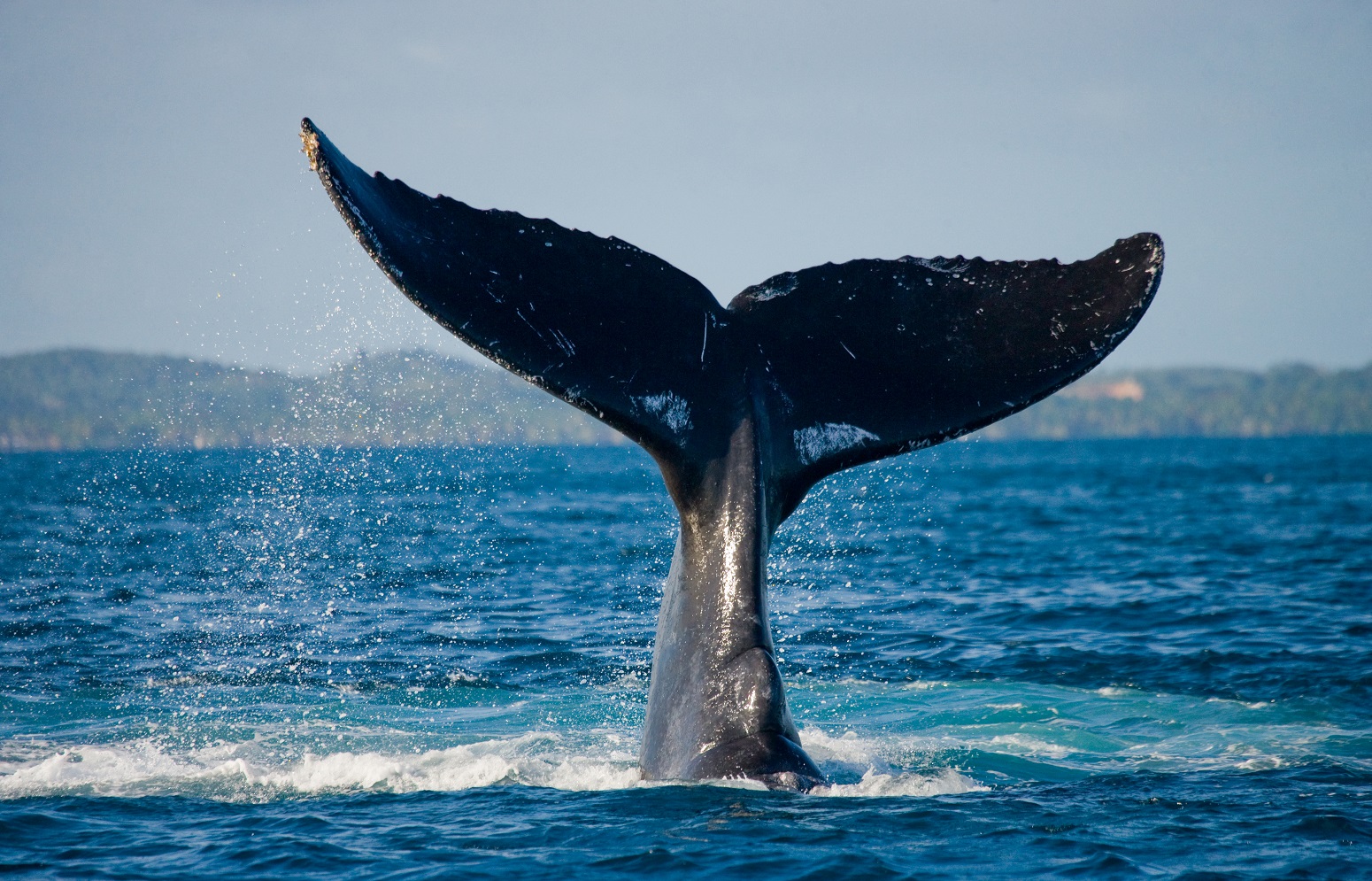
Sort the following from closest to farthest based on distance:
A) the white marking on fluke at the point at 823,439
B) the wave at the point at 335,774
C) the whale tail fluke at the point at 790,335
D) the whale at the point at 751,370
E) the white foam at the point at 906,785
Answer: the whale tail fluke at the point at 790,335 < the whale at the point at 751,370 < the white marking on fluke at the point at 823,439 < the white foam at the point at 906,785 < the wave at the point at 335,774

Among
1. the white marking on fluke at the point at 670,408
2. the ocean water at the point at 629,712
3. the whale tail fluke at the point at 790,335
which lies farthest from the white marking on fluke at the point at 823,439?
the ocean water at the point at 629,712

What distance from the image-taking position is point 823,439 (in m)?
6.56

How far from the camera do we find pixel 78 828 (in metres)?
6.59

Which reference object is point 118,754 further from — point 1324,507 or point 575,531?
point 1324,507

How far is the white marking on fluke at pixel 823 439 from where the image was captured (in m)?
6.52

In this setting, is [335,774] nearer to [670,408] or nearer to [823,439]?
[670,408]

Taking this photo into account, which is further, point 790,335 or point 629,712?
point 629,712

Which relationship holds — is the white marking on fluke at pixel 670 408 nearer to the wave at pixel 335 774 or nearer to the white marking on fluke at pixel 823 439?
the white marking on fluke at pixel 823 439

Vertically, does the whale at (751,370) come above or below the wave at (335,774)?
above

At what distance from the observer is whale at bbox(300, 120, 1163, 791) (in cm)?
609

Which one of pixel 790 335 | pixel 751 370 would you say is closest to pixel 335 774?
pixel 751 370

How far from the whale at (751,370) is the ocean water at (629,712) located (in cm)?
54

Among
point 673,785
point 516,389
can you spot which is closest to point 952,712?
point 673,785

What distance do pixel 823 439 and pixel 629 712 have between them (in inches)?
158
